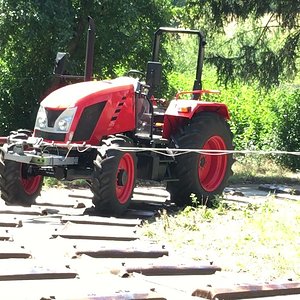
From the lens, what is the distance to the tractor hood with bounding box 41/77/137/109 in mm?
9398

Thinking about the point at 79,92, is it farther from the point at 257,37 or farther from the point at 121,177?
the point at 257,37

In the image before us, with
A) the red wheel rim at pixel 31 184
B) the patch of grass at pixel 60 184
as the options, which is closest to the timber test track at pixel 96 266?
the red wheel rim at pixel 31 184

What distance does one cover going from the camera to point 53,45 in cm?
1535

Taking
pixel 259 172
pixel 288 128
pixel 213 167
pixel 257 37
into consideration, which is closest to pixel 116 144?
pixel 213 167

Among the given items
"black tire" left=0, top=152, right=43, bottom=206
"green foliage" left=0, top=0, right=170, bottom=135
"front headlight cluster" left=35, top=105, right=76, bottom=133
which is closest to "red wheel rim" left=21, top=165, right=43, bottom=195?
"black tire" left=0, top=152, right=43, bottom=206

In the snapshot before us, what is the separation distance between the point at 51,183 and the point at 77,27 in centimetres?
451

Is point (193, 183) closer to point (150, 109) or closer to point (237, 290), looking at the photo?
point (150, 109)

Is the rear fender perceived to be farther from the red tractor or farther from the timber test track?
the timber test track

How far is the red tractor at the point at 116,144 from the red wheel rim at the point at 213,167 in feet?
0.05

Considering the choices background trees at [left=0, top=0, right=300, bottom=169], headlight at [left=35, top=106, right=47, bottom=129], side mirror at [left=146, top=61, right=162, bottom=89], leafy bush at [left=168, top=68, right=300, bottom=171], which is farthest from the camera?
leafy bush at [left=168, top=68, right=300, bottom=171]

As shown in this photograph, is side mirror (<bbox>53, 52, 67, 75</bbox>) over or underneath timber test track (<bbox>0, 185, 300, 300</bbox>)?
over

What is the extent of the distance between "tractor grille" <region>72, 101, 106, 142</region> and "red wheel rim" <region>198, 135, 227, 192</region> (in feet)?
7.06

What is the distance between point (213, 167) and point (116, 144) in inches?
100

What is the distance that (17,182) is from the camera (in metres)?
9.70
